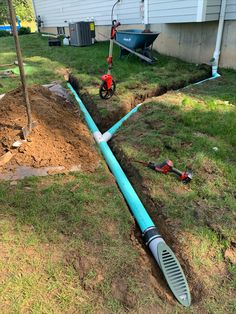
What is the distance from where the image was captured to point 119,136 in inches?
151

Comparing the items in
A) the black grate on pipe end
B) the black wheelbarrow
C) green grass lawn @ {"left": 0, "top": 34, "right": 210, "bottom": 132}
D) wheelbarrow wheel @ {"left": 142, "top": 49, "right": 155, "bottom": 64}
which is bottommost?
the black grate on pipe end

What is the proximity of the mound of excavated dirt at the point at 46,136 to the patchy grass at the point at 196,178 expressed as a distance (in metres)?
0.51

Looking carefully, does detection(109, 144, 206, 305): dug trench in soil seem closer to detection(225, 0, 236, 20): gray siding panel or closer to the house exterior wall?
the house exterior wall

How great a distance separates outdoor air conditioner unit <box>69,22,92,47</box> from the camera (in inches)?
407

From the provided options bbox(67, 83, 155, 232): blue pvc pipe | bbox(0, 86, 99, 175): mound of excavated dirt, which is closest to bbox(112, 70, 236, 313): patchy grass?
bbox(67, 83, 155, 232): blue pvc pipe

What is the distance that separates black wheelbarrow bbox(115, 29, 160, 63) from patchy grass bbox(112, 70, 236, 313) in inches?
103

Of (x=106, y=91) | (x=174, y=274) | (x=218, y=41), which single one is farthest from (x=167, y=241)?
(x=218, y=41)

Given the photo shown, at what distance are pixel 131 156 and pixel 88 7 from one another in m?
10.2

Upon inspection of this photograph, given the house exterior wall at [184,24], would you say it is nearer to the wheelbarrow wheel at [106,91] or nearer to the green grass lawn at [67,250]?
the wheelbarrow wheel at [106,91]

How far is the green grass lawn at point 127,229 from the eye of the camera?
1877 mm

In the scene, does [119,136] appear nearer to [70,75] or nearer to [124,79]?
[124,79]

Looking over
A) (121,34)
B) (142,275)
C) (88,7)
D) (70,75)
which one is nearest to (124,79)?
(70,75)

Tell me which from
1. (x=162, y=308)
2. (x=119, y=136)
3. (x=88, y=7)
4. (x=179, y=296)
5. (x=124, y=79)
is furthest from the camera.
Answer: (x=88, y=7)

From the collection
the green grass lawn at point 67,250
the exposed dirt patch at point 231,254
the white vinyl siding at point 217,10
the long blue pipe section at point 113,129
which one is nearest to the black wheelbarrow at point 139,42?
the white vinyl siding at point 217,10
